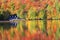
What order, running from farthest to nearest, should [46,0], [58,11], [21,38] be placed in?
[46,0]
[58,11]
[21,38]

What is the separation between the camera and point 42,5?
120ft

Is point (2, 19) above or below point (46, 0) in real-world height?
below

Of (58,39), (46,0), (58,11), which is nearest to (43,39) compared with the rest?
(58,39)

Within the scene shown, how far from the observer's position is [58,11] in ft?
114

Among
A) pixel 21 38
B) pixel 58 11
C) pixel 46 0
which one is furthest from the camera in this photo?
pixel 46 0

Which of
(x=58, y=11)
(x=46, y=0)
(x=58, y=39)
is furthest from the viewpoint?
(x=46, y=0)

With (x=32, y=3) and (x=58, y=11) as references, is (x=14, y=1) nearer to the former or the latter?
(x=32, y=3)

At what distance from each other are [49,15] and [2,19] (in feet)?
20.9

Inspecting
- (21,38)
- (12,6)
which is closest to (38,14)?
(12,6)

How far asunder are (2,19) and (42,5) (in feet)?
19.3

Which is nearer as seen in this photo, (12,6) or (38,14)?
(38,14)

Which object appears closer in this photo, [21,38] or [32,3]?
[21,38]

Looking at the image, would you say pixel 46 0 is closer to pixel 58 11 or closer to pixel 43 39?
pixel 58 11

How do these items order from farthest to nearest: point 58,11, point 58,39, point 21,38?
point 58,11
point 21,38
point 58,39
